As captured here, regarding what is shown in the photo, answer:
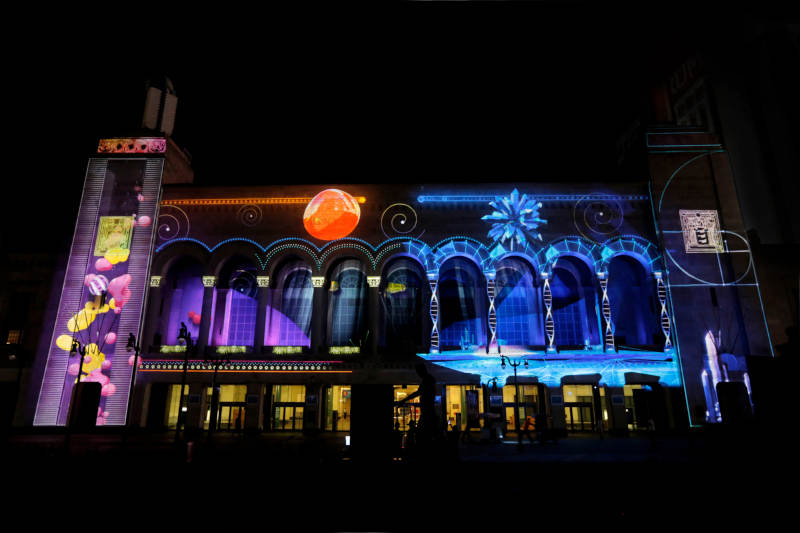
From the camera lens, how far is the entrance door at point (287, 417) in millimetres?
30312

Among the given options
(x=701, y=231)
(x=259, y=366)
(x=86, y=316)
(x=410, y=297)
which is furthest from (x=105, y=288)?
(x=701, y=231)

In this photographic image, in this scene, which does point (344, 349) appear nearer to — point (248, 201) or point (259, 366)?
point (259, 366)

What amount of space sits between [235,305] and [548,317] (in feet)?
76.2

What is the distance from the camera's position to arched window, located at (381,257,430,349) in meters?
31.1

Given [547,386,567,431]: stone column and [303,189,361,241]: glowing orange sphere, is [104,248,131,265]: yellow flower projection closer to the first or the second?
[303,189,361,241]: glowing orange sphere

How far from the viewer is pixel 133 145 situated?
32875 millimetres

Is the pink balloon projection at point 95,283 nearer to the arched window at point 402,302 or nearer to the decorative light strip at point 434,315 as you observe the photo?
the arched window at point 402,302

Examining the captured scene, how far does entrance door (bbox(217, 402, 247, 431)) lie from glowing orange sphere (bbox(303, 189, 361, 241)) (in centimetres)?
1363

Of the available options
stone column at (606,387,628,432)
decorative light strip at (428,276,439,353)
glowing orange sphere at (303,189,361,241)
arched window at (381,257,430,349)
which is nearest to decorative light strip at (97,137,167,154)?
glowing orange sphere at (303,189,361,241)

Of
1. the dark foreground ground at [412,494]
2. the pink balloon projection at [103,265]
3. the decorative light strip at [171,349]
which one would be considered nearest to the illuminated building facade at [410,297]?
the pink balloon projection at [103,265]

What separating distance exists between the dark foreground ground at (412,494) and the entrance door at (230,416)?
17.2 m

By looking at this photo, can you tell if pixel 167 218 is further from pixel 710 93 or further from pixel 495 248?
pixel 710 93

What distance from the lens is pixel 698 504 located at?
7.85 metres

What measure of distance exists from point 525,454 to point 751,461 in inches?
336
